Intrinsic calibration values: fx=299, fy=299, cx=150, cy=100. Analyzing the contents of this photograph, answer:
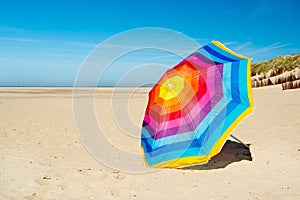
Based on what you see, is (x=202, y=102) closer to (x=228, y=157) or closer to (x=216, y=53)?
(x=216, y=53)

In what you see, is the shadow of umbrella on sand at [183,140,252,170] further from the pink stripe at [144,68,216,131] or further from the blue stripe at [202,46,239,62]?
the blue stripe at [202,46,239,62]

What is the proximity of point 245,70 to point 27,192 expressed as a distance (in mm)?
4284

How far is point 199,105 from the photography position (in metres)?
5.50

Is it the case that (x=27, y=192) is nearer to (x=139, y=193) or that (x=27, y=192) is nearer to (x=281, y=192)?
(x=139, y=193)

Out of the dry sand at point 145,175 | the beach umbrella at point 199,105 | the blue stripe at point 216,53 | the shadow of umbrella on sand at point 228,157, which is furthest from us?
the shadow of umbrella on sand at point 228,157

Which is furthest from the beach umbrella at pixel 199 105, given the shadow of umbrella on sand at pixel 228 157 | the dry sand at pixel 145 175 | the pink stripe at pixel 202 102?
the shadow of umbrella on sand at pixel 228 157

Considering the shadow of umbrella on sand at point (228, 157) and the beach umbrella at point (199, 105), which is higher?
the beach umbrella at point (199, 105)

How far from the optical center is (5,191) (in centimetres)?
475

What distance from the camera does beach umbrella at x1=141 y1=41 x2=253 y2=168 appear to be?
528cm

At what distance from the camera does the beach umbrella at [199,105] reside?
528 cm

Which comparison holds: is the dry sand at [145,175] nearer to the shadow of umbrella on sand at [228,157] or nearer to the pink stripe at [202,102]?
the shadow of umbrella on sand at [228,157]

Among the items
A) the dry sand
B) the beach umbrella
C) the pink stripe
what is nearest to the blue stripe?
the beach umbrella

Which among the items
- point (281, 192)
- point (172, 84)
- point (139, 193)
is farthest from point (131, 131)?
point (281, 192)

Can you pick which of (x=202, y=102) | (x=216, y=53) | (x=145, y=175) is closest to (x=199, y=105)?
(x=202, y=102)
